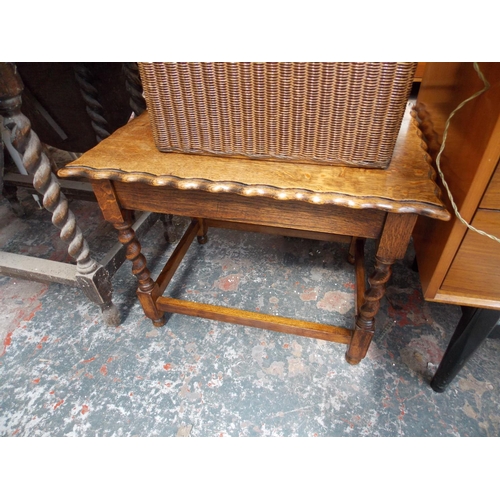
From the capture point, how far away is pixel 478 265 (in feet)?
2.30

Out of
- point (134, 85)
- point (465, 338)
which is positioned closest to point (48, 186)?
point (134, 85)

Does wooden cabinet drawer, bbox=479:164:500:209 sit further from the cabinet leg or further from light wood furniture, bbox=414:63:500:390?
the cabinet leg

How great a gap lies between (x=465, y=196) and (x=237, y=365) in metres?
0.86

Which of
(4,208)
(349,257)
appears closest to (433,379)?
(349,257)

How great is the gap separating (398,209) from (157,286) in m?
0.87

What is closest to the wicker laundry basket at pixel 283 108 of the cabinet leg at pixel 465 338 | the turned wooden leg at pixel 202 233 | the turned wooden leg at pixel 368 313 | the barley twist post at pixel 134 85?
the turned wooden leg at pixel 368 313

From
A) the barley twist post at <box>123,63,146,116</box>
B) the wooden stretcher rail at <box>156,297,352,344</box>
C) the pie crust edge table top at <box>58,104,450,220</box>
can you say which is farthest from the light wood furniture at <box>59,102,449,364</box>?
the barley twist post at <box>123,63,146,116</box>

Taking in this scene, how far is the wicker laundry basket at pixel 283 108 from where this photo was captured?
598 millimetres

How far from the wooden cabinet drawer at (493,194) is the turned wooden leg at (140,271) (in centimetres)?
88

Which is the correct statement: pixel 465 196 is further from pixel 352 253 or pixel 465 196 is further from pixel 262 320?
pixel 352 253

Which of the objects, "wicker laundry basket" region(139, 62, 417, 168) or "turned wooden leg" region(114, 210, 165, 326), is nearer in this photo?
"wicker laundry basket" region(139, 62, 417, 168)

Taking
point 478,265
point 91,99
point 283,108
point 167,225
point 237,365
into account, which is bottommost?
point 237,365

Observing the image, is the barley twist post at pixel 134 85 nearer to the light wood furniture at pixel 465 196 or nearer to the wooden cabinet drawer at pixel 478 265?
the light wood furniture at pixel 465 196

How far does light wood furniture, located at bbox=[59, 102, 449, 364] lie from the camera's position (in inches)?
26.0
